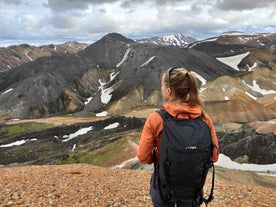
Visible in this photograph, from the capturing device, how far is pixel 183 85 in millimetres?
5727

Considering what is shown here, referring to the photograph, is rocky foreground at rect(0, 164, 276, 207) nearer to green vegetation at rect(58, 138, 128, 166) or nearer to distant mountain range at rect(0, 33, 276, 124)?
green vegetation at rect(58, 138, 128, 166)

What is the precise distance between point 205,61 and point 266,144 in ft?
443

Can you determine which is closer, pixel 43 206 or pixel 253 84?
pixel 43 206

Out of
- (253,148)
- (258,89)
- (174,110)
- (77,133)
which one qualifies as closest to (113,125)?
(77,133)

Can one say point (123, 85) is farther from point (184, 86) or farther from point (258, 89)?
point (184, 86)

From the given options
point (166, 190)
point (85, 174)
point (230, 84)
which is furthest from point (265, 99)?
point (166, 190)

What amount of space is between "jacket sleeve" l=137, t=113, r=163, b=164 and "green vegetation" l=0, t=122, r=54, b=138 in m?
103

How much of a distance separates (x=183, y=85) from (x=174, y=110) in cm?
43

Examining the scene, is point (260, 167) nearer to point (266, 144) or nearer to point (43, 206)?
point (266, 144)

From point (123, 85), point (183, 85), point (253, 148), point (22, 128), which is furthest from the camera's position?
point (123, 85)

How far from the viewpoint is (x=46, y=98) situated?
160m

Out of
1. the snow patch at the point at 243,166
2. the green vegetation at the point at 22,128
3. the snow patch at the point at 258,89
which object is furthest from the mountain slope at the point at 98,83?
the snow patch at the point at 243,166

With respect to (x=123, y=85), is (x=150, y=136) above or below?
above

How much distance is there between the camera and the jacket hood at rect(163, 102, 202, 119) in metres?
5.61
